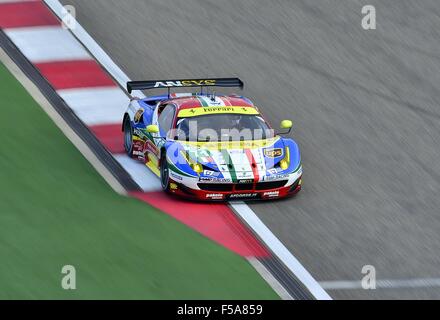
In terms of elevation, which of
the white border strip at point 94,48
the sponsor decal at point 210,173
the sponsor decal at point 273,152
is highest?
the white border strip at point 94,48

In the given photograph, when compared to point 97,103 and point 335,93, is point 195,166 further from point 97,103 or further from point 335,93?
point 335,93

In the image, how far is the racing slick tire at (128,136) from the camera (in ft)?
62.0

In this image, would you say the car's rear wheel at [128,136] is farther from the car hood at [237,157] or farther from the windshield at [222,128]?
the car hood at [237,157]

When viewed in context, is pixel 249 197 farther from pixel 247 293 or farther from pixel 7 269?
pixel 7 269

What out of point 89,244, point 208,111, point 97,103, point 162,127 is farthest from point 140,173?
point 89,244

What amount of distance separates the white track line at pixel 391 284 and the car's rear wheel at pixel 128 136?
482 cm

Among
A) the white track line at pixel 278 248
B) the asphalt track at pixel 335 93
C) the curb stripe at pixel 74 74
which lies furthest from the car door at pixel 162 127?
the curb stripe at pixel 74 74

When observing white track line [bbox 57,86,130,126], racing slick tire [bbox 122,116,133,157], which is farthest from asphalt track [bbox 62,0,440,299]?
racing slick tire [bbox 122,116,133,157]

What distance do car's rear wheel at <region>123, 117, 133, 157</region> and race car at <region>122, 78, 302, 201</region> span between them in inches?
2.1

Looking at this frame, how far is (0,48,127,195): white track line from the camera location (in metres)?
17.9

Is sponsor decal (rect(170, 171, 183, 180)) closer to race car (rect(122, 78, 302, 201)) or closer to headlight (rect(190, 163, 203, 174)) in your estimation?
race car (rect(122, 78, 302, 201))
